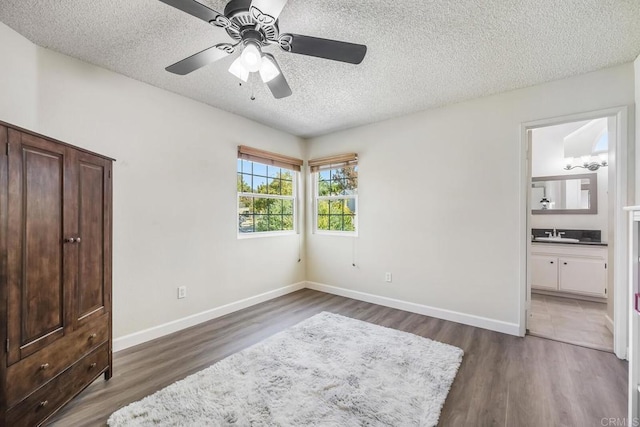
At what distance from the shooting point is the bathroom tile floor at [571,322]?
2.59m

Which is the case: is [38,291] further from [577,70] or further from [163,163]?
[577,70]

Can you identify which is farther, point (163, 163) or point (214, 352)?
point (163, 163)

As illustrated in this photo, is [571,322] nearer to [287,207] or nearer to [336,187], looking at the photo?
[336,187]

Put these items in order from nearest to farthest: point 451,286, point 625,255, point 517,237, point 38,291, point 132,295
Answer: point 38,291 < point 625,255 < point 132,295 < point 517,237 < point 451,286

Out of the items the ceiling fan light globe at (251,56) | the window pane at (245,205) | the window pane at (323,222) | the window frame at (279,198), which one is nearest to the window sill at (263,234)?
the window frame at (279,198)

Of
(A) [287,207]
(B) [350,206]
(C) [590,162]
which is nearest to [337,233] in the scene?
(B) [350,206]

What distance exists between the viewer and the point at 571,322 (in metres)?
3.00

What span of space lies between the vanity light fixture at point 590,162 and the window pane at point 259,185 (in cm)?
469

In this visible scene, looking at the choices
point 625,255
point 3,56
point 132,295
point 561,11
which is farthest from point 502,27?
point 132,295

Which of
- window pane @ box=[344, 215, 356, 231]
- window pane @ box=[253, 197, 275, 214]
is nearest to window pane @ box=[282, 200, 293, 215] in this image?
window pane @ box=[253, 197, 275, 214]

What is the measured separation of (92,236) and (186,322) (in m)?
1.48

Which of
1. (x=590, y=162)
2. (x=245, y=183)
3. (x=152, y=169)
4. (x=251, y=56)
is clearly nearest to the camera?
(x=251, y=56)

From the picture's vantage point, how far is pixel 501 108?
283 cm

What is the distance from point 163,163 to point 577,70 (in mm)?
3969
